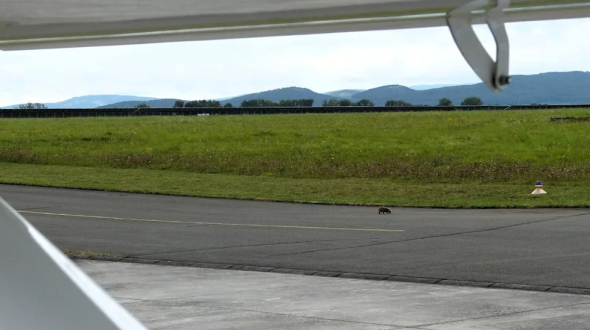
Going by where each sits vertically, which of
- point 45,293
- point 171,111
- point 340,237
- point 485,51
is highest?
point 485,51

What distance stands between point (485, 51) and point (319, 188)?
1972cm

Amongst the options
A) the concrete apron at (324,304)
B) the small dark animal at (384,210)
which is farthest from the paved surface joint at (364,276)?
the small dark animal at (384,210)

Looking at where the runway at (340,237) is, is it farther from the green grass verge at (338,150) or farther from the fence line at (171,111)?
the fence line at (171,111)

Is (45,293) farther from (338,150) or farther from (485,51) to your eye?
(338,150)

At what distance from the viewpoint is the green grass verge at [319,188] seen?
1852 centimetres

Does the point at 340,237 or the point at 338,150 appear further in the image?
the point at 338,150

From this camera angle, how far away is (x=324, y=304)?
870cm

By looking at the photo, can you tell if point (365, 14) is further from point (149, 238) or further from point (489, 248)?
point (149, 238)

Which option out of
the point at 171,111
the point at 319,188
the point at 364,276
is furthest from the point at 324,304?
the point at 171,111

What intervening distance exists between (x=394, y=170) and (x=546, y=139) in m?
7.56

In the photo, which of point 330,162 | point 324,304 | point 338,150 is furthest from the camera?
point 338,150

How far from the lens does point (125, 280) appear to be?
10305 mm

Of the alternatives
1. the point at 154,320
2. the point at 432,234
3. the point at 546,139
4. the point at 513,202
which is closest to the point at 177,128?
the point at 546,139

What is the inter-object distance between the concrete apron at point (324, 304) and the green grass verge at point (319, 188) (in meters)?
8.41
